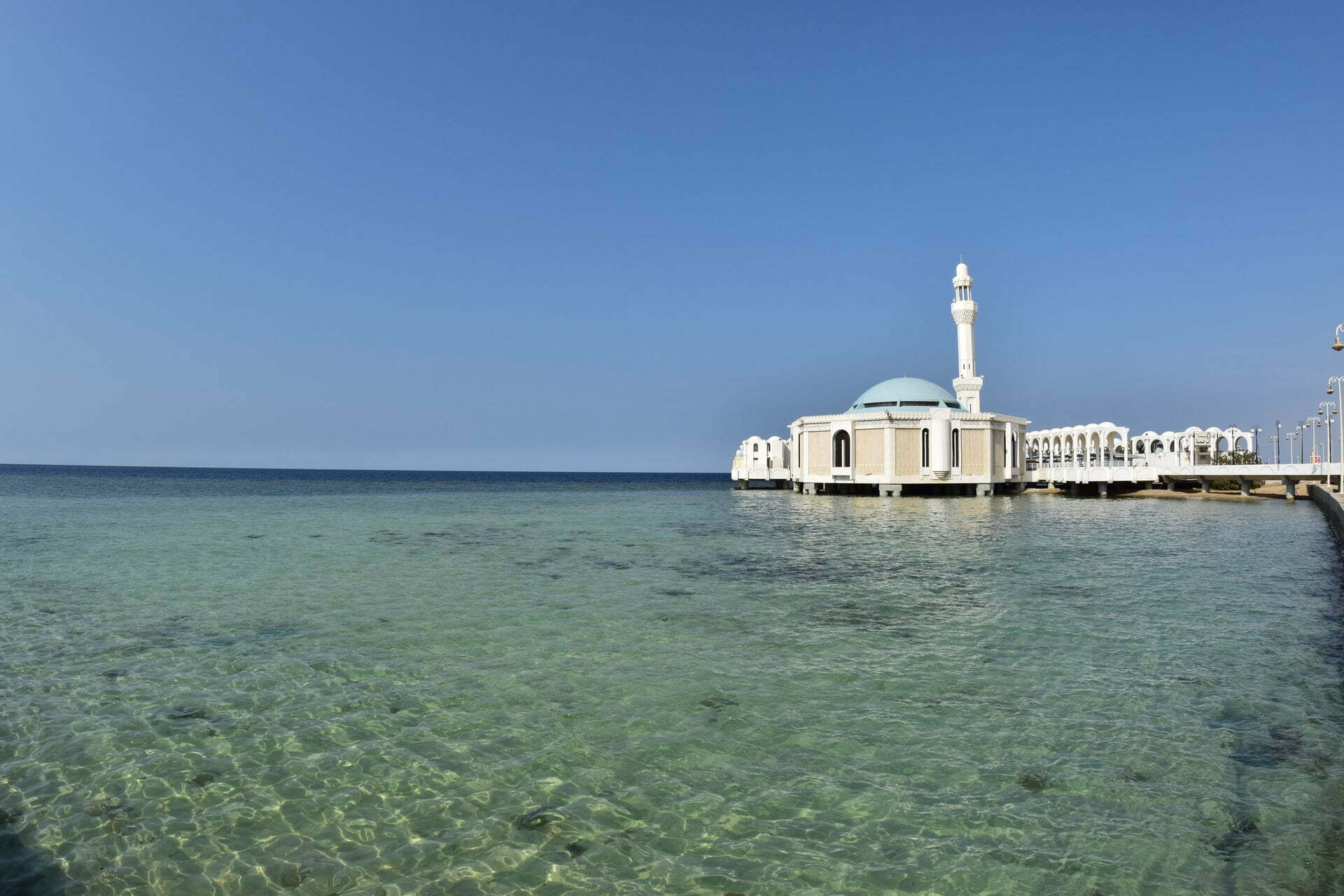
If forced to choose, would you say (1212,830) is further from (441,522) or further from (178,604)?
(441,522)

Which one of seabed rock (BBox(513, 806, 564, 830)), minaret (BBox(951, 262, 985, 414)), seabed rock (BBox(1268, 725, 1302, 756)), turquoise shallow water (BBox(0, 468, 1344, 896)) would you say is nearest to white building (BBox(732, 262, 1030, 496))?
minaret (BBox(951, 262, 985, 414))

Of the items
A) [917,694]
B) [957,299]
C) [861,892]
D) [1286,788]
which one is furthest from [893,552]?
[957,299]

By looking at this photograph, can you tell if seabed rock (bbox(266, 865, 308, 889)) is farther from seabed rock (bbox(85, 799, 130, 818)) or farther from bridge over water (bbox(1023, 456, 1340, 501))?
bridge over water (bbox(1023, 456, 1340, 501))

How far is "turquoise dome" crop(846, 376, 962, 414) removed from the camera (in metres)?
63.1

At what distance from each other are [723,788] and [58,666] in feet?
28.1

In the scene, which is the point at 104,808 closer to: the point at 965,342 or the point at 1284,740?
the point at 1284,740

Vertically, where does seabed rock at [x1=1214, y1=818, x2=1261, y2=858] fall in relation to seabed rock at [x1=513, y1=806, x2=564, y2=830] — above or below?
below

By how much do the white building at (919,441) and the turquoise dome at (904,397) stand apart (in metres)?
0.08

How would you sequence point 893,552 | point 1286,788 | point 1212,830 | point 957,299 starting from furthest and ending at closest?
1. point 957,299
2. point 893,552
3. point 1286,788
4. point 1212,830

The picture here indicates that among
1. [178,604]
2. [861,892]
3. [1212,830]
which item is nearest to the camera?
[861,892]

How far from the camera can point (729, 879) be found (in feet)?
15.3

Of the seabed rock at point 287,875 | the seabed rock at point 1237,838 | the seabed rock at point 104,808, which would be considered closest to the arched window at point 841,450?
the seabed rock at point 1237,838

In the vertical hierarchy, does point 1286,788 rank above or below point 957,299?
below

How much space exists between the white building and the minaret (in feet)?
0.20
